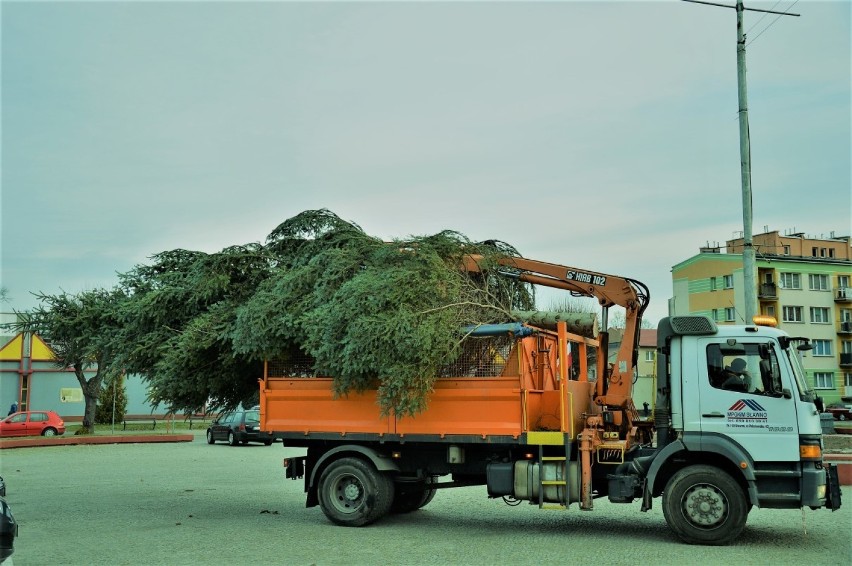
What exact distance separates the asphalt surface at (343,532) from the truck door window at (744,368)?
1906 millimetres

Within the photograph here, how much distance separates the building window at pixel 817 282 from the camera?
7669 centimetres

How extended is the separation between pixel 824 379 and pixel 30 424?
2461 inches

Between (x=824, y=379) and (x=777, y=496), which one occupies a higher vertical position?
(x=824, y=379)

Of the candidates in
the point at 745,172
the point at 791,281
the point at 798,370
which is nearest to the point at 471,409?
the point at 798,370

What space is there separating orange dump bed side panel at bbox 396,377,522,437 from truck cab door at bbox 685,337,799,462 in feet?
7.65

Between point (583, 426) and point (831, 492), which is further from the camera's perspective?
point (583, 426)

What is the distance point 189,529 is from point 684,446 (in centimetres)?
676

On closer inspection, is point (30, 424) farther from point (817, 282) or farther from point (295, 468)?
point (817, 282)

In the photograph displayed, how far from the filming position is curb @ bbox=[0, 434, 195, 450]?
32.5 m

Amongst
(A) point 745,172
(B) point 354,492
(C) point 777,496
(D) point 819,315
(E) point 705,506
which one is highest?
(D) point 819,315

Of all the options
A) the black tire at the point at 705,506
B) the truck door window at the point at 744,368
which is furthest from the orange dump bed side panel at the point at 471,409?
the truck door window at the point at 744,368

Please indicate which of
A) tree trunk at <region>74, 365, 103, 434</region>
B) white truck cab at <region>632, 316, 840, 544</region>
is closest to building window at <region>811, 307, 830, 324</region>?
tree trunk at <region>74, 365, 103, 434</region>

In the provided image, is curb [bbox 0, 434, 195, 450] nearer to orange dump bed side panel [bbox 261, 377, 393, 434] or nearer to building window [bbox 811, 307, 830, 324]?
orange dump bed side panel [bbox 261, 377, 393, 434]

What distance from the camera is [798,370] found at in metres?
10.9
